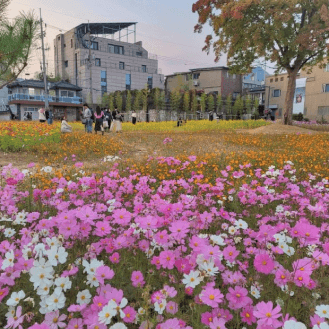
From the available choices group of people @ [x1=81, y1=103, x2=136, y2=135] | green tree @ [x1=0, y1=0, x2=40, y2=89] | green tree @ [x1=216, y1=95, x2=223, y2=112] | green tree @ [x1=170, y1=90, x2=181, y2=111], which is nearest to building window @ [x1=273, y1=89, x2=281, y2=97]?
green tree @ [x1=216, y1=95, x2=223, y2=112]

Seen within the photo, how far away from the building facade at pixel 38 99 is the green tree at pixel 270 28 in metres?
30.5

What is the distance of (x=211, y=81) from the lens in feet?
166

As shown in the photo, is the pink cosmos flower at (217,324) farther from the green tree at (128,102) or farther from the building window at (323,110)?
the building window at (323,110)

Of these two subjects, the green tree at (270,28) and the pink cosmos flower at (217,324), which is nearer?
the pink cosmos flower at (217,324)

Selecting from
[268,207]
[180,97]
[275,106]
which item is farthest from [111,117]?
[275,106]

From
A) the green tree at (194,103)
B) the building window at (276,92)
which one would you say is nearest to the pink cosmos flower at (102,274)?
the green tree at (194,103)

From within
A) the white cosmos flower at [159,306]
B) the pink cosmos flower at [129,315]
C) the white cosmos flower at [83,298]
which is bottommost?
the pink cosmos flower at [129,315]

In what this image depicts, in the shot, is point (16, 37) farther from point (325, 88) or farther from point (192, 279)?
point (325, 88)

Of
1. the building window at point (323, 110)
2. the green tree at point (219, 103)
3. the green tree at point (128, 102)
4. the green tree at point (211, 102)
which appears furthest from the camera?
the green tree at point (219, 103)

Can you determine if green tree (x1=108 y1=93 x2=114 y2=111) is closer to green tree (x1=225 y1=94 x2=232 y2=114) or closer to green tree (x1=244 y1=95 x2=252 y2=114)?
green tree (x1=225 y1=94 x2=232 y2=114)

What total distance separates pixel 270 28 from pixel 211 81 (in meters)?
33.9

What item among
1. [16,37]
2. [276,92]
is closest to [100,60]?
[276,92]

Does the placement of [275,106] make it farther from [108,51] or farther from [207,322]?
[207,322]

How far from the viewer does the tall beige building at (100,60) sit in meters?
48.0
